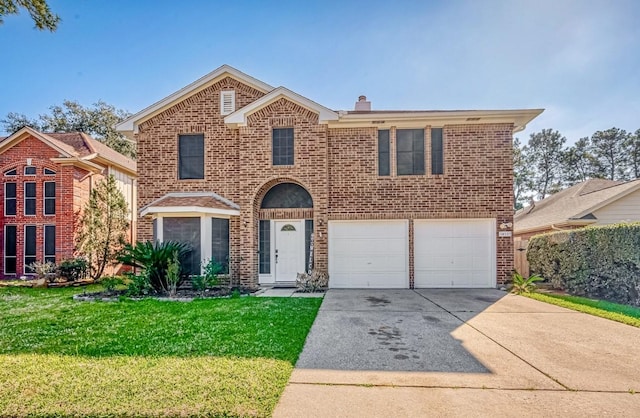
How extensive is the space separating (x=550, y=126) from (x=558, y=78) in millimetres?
34376

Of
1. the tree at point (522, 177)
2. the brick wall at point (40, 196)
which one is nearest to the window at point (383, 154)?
the brick wall at point (40, 196)

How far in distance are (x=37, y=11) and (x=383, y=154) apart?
8.80m

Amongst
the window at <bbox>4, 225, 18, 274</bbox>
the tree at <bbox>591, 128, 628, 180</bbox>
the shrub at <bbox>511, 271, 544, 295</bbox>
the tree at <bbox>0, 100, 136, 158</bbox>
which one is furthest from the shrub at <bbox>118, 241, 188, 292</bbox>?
the tree at <bbox>591, 128, 628, 180</bbox>

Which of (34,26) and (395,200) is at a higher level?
(34,26)

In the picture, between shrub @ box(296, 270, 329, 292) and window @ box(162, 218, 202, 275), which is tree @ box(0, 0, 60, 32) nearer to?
window @ box(162, 218, 202, 275)

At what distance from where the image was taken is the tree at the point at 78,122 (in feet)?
92.5

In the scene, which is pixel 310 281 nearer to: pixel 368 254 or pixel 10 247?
pixel 368 254

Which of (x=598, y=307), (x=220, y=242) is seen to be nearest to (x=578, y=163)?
(x=598, y=307)

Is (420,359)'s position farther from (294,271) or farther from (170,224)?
(170,224)

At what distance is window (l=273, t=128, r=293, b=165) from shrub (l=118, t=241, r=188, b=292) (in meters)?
3.96

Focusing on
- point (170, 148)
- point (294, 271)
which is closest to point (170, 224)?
point (170, 148)

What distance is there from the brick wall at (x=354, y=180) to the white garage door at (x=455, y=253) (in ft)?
0.93

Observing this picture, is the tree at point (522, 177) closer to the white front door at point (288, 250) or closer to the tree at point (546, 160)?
the tree at point (546, 160)

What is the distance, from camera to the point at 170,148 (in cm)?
1172
